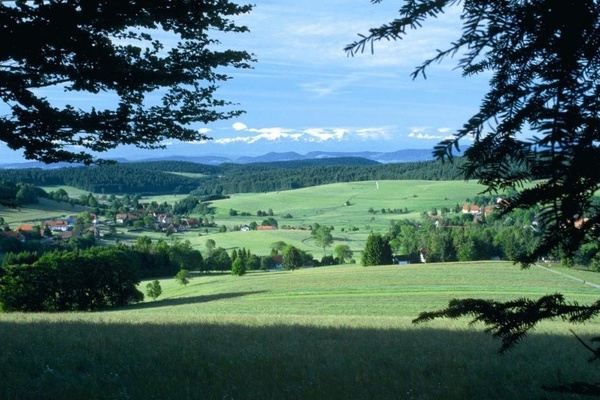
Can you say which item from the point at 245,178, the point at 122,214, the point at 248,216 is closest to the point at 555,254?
the point at 122,214

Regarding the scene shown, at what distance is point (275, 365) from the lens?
7562 mm

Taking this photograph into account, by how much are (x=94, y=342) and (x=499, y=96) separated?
8.63 metres

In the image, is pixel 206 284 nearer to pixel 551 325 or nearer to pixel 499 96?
pixel 551 325

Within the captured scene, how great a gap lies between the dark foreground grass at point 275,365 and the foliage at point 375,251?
47.9 m

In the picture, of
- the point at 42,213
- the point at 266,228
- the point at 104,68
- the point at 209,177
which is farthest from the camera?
the point at 209,177

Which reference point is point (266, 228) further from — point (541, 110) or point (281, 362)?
point (541, 110)

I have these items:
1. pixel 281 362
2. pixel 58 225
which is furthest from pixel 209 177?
pixel 281 362

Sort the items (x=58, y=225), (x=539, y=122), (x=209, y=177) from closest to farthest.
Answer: (x=539, y=122) < (x=58, y=225) < (x=209, y=177)

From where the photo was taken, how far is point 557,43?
2172 mm

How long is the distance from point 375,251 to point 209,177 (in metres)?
89.2

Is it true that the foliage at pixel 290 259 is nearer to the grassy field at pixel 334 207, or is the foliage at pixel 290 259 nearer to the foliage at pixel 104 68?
the grassy field at pixel 334 207

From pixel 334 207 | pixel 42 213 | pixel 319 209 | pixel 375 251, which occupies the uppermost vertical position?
pixel 42 213

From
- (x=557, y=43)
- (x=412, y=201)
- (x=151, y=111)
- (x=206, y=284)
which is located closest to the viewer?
(x=557, y=43)

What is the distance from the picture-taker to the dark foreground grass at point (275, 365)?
20.6 feet
